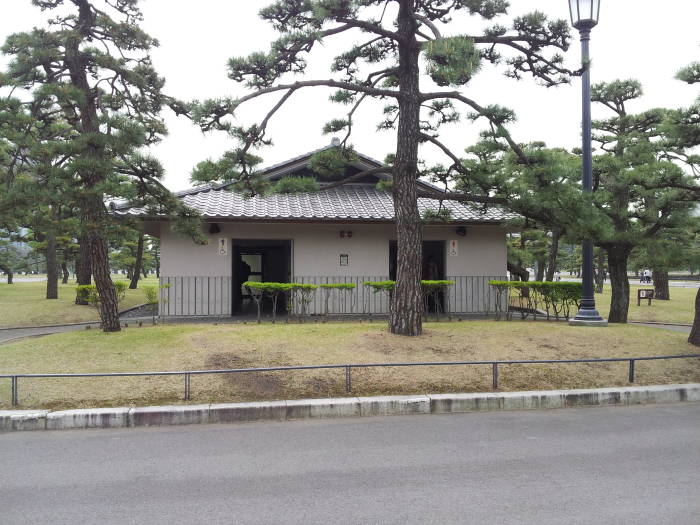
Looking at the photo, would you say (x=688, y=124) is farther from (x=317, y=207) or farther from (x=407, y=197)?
(x=317, y=207)

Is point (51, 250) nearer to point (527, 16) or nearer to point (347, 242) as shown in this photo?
point (347, 242)

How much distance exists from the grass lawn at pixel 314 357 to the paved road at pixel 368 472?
77 cm

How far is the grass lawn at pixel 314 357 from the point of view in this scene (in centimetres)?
610

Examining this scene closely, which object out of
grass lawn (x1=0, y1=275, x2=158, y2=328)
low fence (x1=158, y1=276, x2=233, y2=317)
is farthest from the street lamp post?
grass lawn (x1=0, y1=275, x2=158, y2=328)

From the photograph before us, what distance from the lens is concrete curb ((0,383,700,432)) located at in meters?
5.32

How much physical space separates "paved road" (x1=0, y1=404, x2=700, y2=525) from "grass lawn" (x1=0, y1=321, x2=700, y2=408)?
30.4 inches

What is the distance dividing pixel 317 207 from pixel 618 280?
25.7 ft

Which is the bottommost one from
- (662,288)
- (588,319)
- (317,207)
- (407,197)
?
(588,319)

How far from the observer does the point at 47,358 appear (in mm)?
7344

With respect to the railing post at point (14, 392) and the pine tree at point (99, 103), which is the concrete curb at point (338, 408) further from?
the pine tree at point (99, 103)

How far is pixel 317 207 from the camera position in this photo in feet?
45.1

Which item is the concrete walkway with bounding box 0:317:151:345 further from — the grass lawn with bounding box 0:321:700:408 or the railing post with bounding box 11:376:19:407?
the railing post with bounding box 11:376:19:407

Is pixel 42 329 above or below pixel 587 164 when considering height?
below

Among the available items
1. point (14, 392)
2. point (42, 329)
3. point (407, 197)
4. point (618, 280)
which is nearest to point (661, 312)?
point (618, 280)
